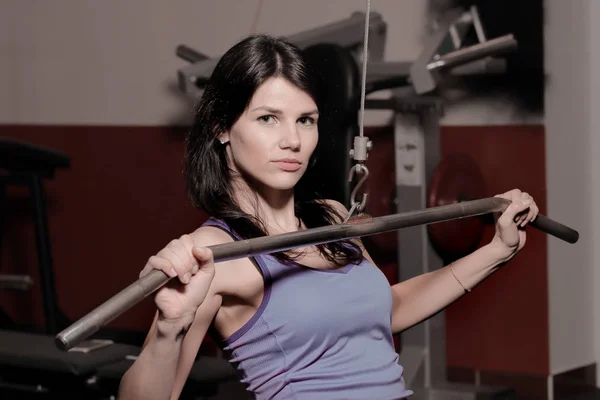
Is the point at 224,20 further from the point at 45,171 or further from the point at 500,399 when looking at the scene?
the point at 500,399

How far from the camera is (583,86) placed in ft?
11.3

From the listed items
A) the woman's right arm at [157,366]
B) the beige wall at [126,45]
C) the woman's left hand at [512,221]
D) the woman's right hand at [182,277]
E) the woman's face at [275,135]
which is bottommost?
the woman's right arm at [157,366]

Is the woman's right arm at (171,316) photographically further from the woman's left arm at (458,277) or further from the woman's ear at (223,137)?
the woman's left arm at (458,277)

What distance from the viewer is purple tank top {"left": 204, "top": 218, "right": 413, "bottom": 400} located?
4.77 ft

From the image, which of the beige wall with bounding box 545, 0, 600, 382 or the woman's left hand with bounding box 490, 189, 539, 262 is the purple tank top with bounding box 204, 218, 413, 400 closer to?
the woman's left hand with bounding box 490, 189, 539, 262

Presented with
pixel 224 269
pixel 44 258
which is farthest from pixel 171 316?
pixel 44 258

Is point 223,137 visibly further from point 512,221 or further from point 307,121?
point 512,221

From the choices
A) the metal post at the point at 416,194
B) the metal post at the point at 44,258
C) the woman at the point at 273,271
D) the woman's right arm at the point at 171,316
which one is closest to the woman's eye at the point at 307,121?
the woman at the point at 273,271

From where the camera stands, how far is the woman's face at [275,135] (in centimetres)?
153

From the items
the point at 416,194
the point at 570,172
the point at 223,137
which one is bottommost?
the point at 223,137

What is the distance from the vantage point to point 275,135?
1.53m

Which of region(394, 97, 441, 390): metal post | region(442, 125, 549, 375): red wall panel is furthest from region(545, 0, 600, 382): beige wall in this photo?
region(394, 97, 441, 390): metal post

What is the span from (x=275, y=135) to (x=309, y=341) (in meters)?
0.34

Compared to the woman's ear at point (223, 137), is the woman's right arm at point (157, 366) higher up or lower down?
lower down
